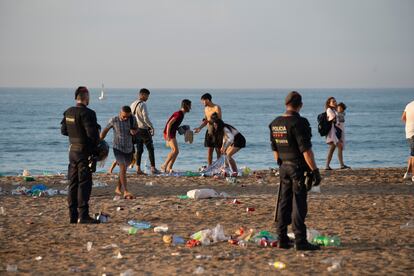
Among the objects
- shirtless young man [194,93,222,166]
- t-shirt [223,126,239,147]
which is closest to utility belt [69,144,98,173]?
shirtless young man [194,93,222,166]

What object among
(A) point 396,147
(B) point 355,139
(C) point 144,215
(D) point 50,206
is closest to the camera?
(C) point 144,215

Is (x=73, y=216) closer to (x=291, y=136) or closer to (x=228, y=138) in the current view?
(x=291, y=136)

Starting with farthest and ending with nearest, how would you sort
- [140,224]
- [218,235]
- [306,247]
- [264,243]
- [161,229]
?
[140,224] < [161,229] < [218,235] < [264,243] < [306,247]

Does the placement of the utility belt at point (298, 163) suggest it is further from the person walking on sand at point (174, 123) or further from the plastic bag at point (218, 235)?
the person walking on sand at point (174, 123)

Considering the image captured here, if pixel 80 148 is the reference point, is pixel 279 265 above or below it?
below

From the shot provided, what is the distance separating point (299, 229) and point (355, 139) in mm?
37592

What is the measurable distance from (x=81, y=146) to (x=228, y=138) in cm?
645

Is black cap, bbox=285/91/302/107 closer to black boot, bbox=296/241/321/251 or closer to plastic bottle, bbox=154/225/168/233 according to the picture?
black boot, bbox=296/241/321/251

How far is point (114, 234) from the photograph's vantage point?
11.0 m

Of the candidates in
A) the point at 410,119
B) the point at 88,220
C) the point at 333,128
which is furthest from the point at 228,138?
the point at 88,220

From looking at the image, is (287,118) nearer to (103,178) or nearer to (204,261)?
(204,261)

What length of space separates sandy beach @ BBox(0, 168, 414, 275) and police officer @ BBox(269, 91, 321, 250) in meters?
0.35

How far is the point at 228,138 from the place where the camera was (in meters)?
17.6

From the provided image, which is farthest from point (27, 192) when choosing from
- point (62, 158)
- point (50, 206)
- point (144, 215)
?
point (62, 158)
